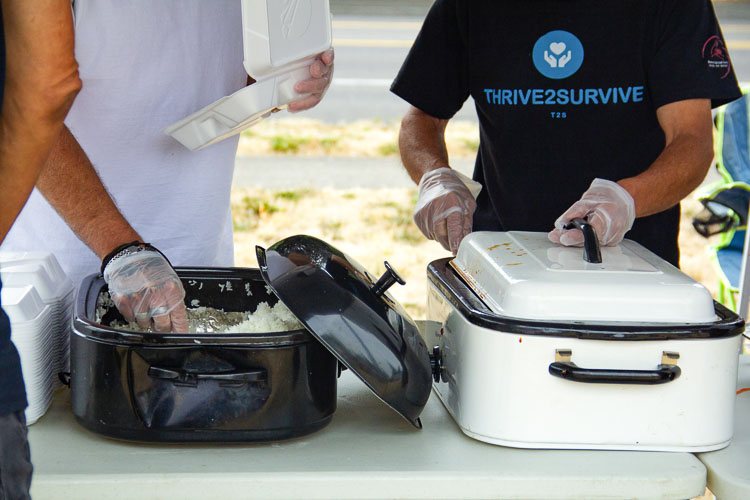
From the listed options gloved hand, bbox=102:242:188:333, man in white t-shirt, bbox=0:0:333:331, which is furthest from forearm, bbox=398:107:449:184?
gloved hand, bbox=102:242:188:333

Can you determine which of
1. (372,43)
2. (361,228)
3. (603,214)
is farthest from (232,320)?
(372,43)

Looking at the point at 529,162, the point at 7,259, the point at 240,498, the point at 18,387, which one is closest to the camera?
the point at 18,387

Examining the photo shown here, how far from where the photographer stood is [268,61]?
1.32m

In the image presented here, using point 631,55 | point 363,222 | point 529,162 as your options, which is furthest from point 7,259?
point 363,222

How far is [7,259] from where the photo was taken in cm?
133

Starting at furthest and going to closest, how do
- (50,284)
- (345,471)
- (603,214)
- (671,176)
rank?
(671,176)
(603,214)
(50,284)
(345,471)

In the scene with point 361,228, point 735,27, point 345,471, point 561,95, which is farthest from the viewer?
point 735,27

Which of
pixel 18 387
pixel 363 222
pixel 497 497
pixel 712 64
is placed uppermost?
pixel 712 64

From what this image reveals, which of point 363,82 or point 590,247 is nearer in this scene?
point 590,247

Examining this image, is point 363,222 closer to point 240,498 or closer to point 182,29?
point 182,29

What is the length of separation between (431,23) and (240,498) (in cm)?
→ 135

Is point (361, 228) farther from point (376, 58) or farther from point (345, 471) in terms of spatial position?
point (345, 471)

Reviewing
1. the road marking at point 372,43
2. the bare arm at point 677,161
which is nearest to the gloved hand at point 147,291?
the bare arm at point 677,161

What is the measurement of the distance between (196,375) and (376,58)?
260 inches
